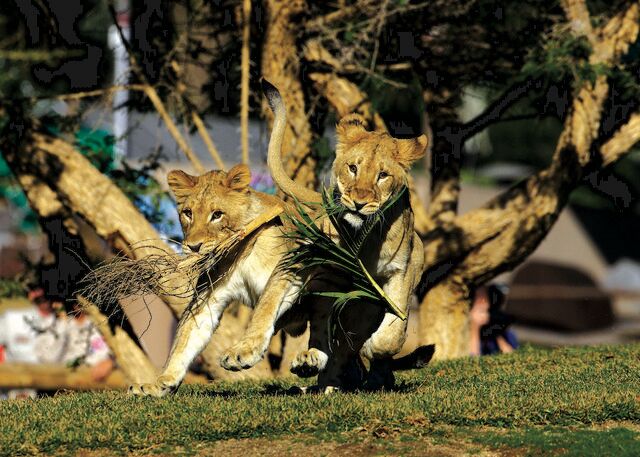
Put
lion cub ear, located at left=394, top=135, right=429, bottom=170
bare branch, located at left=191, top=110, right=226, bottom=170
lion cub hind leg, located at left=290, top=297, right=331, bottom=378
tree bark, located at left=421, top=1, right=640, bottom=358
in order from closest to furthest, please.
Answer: lion cub hind leg, located at left=290, top=297, right=331, bottom=378, lion cub ear, located at left=394, top=135, right=429, bottom=170, tree bark, located at left=421, top=1, right=640, bottom=358, bare branch, located at left=191, top=110, right=226, bottom=170

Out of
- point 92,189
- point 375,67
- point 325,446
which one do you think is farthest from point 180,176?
point 375,67

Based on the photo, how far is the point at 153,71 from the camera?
13.6 metres

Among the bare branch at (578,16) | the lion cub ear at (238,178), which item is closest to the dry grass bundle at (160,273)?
the lion cub ear at (238,178)

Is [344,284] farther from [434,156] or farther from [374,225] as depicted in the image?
[434,156]

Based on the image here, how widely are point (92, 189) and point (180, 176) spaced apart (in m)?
4.52

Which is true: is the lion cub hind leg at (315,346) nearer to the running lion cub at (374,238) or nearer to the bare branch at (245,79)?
the running lion cub at (374,238)

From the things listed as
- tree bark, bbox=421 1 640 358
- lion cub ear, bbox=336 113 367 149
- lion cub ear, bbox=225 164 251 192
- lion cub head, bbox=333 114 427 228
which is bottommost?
tree bark, bbox=421 1 640 358

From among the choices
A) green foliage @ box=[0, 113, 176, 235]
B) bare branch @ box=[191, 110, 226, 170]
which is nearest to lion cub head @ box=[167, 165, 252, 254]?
bare branch @ box=[191, 110, 226, 170]

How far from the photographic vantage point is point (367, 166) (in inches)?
292

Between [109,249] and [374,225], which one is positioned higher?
[374,225]

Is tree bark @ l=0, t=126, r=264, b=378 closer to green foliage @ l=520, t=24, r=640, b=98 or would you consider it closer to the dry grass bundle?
the dry grass bundle

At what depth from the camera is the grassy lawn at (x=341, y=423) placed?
21.3 feet

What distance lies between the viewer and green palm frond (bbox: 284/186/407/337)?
7582 millimetres

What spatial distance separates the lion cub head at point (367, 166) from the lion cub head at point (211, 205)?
2.02ft
